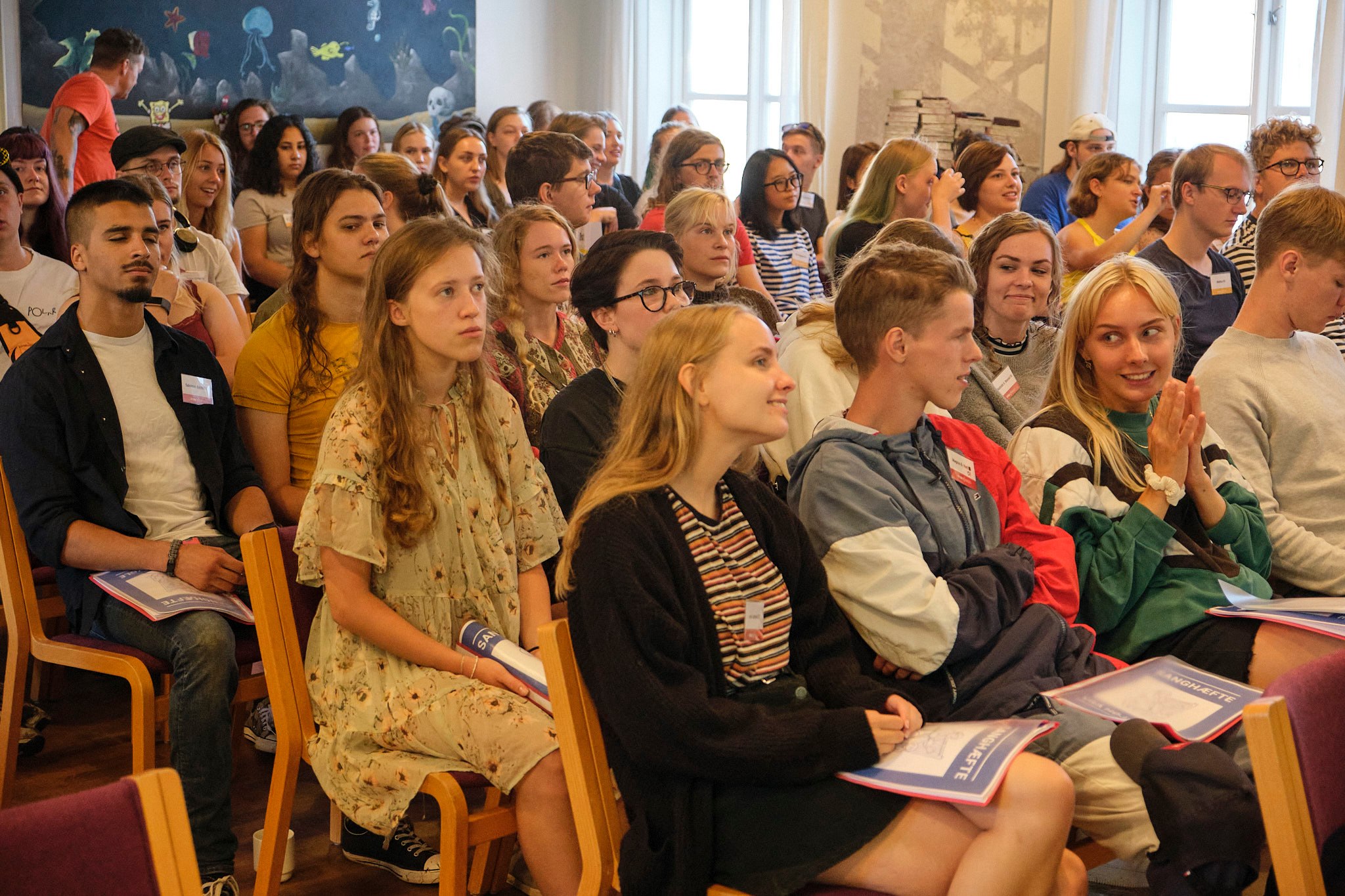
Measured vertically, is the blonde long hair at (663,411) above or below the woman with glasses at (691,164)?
below

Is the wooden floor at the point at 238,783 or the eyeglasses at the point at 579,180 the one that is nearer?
the wooden floor at the point at 238,783

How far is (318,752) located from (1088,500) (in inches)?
57.5

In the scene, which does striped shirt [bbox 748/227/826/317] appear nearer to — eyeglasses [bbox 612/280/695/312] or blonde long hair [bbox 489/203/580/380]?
blonde long hair [bbox 489/203/580/380]

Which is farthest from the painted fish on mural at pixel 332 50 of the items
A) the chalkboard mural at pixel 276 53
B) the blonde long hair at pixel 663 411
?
the blonde long hair at pixel 663 411

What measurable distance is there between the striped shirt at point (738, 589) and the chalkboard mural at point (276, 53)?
19.5ft

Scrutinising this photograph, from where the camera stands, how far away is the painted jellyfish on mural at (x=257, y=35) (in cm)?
725

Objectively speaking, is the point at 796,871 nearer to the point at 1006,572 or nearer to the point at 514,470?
the point at 1006,572

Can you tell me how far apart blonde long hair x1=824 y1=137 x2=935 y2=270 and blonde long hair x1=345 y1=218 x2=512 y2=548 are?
7.70 feet

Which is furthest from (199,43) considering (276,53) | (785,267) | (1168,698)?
(1168,698)

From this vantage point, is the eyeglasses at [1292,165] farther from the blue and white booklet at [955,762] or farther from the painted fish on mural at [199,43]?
the painted fish on mural at [199,43]

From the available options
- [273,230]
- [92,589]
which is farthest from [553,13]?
[92,589]

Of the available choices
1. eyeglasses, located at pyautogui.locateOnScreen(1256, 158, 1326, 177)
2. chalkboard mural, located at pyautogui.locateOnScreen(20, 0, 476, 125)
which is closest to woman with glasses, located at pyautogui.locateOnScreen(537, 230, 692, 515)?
eyeglasses, located at pyautogui.locateOnScreen(1256, 158, 1326, 177)

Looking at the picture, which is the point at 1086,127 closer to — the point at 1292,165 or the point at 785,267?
the point at 1292,165

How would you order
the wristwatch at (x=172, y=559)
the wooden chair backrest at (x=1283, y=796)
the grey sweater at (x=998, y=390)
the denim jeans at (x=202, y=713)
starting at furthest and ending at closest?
the grey sweater at (x=998, y=390), the wristwatch at (x=172, y=559), the denim jeans at (x=202, y=713), the wooden chair backrest at (x=1283, y=796)
